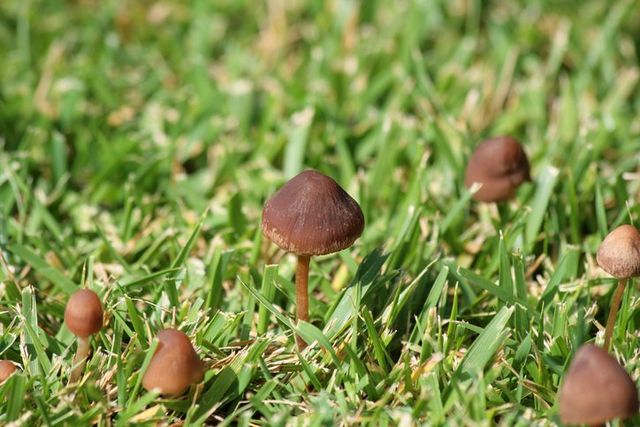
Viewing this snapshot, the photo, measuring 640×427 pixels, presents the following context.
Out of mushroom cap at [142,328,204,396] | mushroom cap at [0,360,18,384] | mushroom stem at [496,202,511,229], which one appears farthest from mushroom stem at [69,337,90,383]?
mushroom stem at [496,202,511,229]

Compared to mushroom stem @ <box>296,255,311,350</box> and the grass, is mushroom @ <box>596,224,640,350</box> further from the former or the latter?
mushroom stem @ <box>296,255,311,350</box>

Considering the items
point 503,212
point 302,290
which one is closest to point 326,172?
point 503,212

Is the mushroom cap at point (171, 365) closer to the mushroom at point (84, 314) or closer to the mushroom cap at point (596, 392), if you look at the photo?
the mushroom at point (84, 314)

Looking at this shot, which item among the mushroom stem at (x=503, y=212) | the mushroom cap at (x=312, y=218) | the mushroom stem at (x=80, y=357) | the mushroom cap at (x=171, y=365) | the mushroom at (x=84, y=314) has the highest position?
the mushroom cap at (x=312, y=218)

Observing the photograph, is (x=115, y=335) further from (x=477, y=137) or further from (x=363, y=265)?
(x=477, y=137)

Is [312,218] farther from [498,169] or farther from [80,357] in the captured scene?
[498,169]

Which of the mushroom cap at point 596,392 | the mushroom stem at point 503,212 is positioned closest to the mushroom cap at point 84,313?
the mushroom cap at point 596,392
